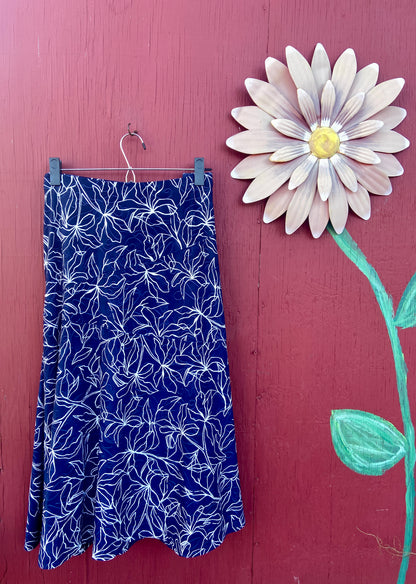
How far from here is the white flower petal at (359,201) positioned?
1.14 meters

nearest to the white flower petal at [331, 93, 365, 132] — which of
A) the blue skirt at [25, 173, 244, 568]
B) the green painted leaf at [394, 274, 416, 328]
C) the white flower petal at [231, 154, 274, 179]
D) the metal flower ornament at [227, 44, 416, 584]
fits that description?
the metal flower ornament at [227, 44, 416, 584]

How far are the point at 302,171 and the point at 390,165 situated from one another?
272 mm

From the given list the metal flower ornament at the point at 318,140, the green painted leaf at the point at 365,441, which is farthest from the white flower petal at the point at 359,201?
the green painted leaf at the point at 365,441

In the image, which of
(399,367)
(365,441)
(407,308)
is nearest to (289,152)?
(407,308)

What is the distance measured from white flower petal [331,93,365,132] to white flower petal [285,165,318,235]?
0.42 ft

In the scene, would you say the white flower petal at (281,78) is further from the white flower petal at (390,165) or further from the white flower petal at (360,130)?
the white flower petal at (390,165)

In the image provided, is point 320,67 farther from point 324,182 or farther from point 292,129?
point 324,182

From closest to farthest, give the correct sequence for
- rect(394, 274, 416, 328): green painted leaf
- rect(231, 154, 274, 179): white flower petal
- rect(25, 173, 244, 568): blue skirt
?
rect(25, 173, 244, 568): blue skirt, rect(231, 154, 274, 179): white flower petal, rect(394, 274, 416, 328): green painted leaf

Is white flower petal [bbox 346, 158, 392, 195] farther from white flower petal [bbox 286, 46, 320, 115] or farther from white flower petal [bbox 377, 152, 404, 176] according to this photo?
white flower petal [bbox 286, 46, 320, 115]

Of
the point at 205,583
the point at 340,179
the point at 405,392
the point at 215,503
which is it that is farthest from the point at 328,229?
the point at 205,583

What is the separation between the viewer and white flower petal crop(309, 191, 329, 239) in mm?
1132

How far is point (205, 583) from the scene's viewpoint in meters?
1.21

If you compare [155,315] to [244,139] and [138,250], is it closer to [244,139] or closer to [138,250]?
[138,250]

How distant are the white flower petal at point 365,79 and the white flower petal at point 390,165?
0.62 feet
